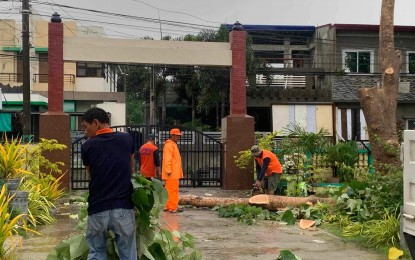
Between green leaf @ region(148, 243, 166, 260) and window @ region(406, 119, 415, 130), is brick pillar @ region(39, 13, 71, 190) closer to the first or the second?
green leaf @ region(148, 243, 166, 260)

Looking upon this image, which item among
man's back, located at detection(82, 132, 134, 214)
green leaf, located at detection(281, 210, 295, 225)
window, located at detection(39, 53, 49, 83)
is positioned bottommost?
green leaf, located at detection(281, 210, 295, 225)

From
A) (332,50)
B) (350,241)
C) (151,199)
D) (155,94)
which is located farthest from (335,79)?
(151,199)

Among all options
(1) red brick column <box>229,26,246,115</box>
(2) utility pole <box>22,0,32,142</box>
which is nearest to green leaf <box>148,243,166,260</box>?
(1) red brick column <box>229,26,246,115</box>

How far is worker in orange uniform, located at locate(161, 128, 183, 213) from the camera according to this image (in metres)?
12.1

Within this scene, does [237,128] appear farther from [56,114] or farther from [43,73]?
[43,73]

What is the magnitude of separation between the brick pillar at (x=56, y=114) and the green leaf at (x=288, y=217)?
278 inches

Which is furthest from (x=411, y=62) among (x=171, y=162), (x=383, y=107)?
(x=171, y=162)

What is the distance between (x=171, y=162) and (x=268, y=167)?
2202 mm

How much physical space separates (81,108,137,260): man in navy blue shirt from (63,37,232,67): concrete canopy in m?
11.2

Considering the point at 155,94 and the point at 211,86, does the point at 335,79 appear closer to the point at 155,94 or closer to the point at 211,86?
the point at 211,86

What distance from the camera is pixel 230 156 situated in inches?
661

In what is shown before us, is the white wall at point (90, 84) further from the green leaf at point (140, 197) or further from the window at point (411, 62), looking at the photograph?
the green leaf at point (140, 197)

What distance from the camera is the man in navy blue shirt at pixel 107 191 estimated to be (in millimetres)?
5168

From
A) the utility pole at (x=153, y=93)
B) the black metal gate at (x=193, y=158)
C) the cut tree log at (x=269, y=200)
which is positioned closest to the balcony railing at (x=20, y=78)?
the utility pole at (x=153, y=93)
